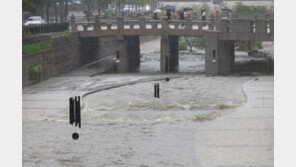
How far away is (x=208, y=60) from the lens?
134ft

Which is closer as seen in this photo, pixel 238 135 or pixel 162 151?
pixel 162 151

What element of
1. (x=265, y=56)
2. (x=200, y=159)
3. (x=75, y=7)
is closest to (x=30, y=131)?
(x=200, y=159)

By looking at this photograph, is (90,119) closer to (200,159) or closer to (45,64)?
(200,159)

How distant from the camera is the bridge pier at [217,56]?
40438mm

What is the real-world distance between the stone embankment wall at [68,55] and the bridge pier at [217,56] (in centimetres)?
1108

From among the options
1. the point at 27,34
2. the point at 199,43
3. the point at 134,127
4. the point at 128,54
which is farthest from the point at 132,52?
the point at 134,127

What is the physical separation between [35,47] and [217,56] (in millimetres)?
13205

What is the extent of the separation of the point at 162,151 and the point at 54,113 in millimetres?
8125

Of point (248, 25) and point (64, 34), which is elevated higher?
point (248, 25)

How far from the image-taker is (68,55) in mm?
→ 45156

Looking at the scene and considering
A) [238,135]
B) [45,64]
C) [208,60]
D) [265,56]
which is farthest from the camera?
[265,56]

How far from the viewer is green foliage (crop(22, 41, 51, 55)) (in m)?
34.5

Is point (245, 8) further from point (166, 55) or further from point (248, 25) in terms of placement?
point (248, 25)

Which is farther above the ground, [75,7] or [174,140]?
[75,7]
